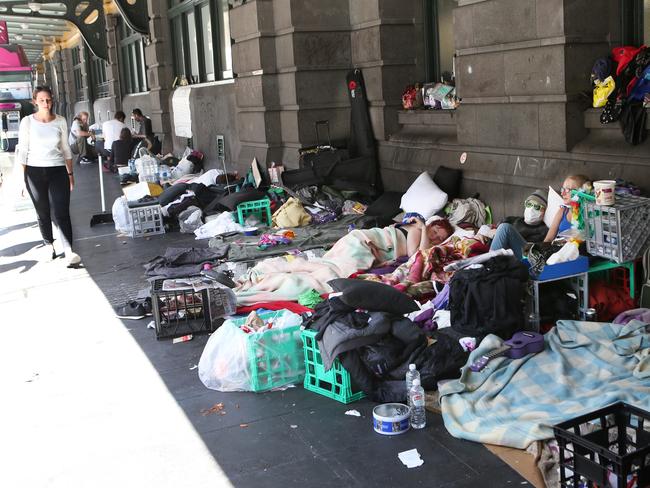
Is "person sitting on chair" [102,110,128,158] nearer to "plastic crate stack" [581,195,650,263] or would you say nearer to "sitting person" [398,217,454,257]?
"sitting person" [398,217,454,257]

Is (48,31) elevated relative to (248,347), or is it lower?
elevated

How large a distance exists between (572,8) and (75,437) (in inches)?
222

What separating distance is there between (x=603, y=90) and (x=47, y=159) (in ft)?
20.3

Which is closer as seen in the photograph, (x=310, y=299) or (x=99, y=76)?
(x=310, y=299)

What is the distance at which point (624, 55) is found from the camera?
7426mm

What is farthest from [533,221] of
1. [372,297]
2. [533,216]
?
[372,297]

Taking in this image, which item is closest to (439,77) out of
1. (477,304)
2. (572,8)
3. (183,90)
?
(572,8)

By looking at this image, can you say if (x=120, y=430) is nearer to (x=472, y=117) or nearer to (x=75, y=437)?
(x=75, y=437)

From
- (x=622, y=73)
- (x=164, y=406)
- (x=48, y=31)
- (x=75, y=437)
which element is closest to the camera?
(x=75, y=437)

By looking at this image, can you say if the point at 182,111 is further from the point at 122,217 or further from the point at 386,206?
the point at 386,206

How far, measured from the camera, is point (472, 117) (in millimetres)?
9180

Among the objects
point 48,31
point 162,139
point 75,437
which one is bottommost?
point 75,437

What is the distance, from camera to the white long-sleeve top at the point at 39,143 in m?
9.76

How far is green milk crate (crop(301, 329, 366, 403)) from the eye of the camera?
525 cm
